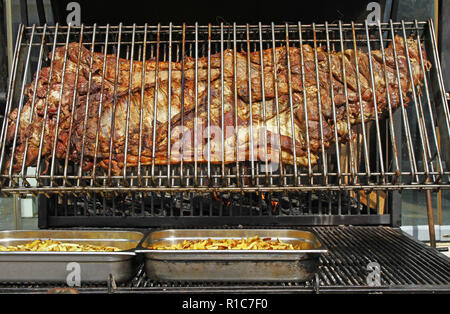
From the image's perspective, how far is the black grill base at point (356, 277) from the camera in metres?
2.40

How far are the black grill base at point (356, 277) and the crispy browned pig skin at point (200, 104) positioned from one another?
0.79 meters

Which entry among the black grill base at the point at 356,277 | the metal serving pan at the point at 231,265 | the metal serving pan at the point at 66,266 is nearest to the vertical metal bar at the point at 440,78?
the black grill base at the point at 356,277

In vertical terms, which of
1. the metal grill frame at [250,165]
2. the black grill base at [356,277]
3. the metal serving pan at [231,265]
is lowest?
the black grill base at [356,277]

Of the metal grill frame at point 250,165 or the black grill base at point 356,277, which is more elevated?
the metal grill frame at point 250,165

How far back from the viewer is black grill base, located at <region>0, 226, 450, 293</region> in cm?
240

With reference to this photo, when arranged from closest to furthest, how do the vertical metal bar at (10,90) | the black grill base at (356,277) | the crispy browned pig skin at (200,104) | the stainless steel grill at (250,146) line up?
the black grill base at (356,277) → the stainless steel grill at (250,146) → the vertical metal bar at (10,90) → the crispy browned pig skin at (200,104)

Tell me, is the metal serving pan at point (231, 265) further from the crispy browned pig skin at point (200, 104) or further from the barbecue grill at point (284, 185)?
the crispy browned pig skin at point (200, 104)

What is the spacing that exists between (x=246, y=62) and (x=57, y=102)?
1.54m

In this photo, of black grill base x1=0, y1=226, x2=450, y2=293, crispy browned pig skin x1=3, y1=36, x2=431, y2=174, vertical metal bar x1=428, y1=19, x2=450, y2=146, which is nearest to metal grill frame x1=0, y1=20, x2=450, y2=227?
vertical metal bar x1=428, y1=19, x2=450, y2=146

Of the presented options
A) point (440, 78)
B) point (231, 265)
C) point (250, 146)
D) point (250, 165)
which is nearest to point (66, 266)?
point (231, 265)

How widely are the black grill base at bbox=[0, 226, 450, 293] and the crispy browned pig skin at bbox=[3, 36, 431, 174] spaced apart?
31.2 inches

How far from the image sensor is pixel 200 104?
334cm

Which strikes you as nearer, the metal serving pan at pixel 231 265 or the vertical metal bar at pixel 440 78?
the metal serving pan at pixel 231 265
